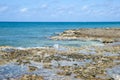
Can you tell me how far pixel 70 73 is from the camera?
27.8 metres

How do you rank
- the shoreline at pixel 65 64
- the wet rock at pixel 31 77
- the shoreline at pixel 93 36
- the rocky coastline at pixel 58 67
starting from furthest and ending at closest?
1. the shoreline at pixel 93 36
2. the shoreline at pixel 65 64
3. the rocky coastline at pixel 58 67
4. the wet rock at pixel 31 77

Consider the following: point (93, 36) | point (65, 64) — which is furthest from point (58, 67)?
point (93, 36)

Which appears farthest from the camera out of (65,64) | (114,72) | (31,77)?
(65,64)

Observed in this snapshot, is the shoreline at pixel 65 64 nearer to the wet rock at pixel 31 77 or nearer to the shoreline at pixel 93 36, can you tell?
the wet rock at pixel 31 77

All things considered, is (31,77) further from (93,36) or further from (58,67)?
(93,36)

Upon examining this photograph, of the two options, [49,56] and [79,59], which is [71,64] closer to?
[79,59]

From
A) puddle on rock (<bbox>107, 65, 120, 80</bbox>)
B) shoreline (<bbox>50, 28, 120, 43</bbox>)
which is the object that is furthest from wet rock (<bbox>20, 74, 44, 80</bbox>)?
shoreline (<bbox>50, 28, 120, 43</bbox>)

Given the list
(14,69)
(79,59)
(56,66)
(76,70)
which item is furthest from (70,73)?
(79,59)

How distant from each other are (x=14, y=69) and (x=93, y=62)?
9.99m

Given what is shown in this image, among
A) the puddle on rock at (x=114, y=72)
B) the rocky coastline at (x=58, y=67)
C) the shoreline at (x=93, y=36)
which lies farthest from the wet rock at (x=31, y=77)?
the shoreline at (x=93, y=36)

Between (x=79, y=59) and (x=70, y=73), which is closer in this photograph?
(x=70, y=73)

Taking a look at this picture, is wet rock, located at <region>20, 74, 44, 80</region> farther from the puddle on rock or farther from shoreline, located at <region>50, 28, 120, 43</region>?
shoreline, located at <region>50, 28, 120, 43</region>

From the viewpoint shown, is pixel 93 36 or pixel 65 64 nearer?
pixel 65 64

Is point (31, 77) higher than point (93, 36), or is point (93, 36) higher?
point (31, 77)
